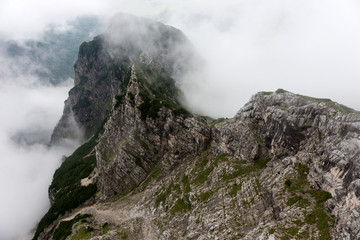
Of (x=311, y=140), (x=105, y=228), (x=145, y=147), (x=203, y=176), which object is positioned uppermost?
(x=145, y=147)

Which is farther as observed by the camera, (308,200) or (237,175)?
(237,175)

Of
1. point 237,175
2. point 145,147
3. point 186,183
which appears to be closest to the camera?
point 237,175

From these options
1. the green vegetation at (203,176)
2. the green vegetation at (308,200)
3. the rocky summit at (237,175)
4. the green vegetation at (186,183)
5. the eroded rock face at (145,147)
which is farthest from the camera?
the eroded rock face at (145,147)

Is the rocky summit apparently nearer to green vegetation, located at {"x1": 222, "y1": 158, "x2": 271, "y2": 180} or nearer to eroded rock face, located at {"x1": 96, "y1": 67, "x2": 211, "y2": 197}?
green vegetation, located at {"x1": 222, "y1": 158, "x2": 271, "y2": 180}

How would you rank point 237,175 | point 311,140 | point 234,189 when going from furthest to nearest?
point 237,175 → point 234,189 → point 311,140

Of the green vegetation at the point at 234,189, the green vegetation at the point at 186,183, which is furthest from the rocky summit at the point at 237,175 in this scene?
the green vegetation at the point at 186,183

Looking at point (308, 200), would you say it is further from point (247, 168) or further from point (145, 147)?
point (145, 147)

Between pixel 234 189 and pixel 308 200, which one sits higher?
pixel 234 189

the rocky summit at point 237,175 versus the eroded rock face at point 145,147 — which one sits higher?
the eroded rock face at point 145,147

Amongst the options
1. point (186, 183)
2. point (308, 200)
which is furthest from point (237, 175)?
point (308, 200)

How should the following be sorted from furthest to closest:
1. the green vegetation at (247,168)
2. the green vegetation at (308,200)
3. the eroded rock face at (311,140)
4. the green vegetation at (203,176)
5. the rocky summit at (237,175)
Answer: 1. the green vegetation at (203,176)
2. the green vegetation at (247,168)
3. the rocky summit at (237,175)
4. the green vegetation at (308,200)
5. the eroded rock face at (311,140)

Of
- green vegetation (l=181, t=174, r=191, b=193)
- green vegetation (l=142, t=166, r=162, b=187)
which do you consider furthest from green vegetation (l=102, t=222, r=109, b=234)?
green vegetation (l=181, t=174, r=191, b=193)

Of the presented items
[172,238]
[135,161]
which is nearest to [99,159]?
[135,161]

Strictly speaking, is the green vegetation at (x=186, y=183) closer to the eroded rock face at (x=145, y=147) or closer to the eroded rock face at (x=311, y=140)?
the eroded rock face at (x=145, y=147)
